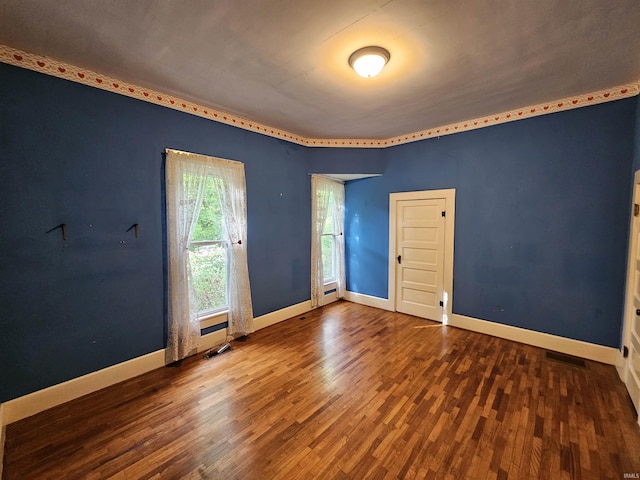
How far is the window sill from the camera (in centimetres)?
312

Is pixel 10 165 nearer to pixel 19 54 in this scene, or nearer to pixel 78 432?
pixel 19 54

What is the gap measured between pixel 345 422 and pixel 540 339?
2.75 m

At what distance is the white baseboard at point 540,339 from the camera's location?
9.18 ft

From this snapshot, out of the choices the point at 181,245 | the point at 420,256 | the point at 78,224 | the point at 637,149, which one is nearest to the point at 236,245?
the point at 181,245

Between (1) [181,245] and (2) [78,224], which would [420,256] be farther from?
(2) [78,224]

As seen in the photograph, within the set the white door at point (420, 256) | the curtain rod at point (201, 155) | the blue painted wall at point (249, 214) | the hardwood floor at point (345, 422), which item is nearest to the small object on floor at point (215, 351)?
the hardwood floor at point (345, 422)

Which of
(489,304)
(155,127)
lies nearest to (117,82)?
(155,127)

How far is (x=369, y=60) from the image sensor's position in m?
2.03

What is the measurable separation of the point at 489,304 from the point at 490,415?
1.82m

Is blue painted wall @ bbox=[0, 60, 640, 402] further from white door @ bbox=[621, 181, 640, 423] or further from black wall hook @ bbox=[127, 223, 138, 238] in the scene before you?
white door @ bbox=[621, 181, 640, 423]

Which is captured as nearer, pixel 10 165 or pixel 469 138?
pixel 10 165

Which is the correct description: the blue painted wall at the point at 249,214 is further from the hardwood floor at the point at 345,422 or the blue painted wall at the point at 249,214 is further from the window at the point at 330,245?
the window at the point at 330,245

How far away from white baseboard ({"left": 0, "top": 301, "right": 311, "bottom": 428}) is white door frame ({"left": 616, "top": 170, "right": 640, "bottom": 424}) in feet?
14.1

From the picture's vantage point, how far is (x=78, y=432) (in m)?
1.92
